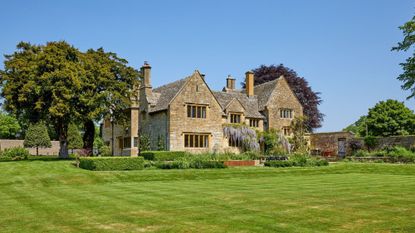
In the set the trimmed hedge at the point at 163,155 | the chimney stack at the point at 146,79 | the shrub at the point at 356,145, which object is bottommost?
the trimmed hedge at the point at 163,155

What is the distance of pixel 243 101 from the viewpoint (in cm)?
4750

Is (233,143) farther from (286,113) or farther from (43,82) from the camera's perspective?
(43,82)

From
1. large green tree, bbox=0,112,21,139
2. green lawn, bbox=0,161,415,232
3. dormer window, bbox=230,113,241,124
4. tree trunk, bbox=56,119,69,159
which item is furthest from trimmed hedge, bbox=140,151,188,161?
large green tree, bbox=0,112,21,139

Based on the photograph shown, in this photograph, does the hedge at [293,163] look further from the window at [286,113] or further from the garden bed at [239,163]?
the window at [286,113]

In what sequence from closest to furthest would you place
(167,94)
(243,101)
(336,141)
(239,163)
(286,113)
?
1. (239,163)
2. (167,94)
3. (243,101)
4. (286,113)
5. (336,141)

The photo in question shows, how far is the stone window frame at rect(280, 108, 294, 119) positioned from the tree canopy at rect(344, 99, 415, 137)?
60.8ft

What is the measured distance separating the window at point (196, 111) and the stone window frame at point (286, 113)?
37.2ft

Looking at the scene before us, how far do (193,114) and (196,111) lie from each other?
16.2 inches

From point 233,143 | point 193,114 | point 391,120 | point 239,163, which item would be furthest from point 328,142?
point 239,163

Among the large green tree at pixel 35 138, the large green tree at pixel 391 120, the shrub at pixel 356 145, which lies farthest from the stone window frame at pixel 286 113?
the large green tree at pixel 35 138

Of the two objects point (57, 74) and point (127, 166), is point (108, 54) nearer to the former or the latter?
point (57, 74)

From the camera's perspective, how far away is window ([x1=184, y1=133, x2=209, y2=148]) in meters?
39.2

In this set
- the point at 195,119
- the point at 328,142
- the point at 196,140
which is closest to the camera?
the point at 195,119

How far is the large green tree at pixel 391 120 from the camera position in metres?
62.0
